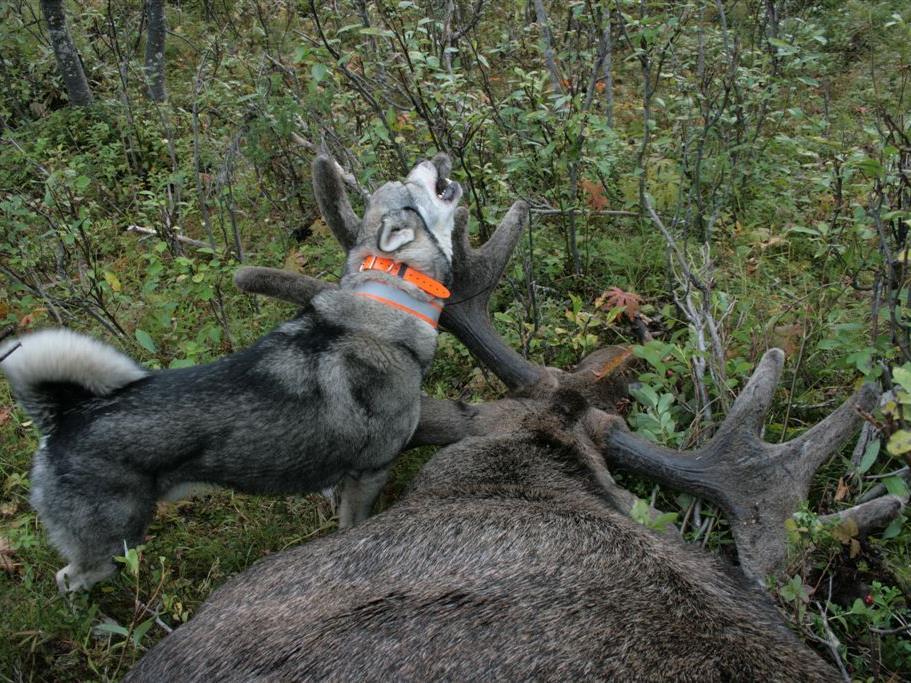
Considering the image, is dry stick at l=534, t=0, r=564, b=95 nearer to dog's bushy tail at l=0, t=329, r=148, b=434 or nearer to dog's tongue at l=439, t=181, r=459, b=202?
dog's tongue at l=439, t=181, r=459, b=202

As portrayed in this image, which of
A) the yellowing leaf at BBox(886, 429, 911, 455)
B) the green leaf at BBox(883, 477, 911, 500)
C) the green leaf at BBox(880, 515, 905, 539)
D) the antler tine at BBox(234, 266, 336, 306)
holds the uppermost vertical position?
the antler tine at BBox(234, 266, 336, 306)

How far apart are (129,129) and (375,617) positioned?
6.77 meters

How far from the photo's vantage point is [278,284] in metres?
5.08

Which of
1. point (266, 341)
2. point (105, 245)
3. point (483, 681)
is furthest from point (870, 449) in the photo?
point (105, 245)

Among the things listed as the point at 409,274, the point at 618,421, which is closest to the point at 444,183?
the point at 409,274

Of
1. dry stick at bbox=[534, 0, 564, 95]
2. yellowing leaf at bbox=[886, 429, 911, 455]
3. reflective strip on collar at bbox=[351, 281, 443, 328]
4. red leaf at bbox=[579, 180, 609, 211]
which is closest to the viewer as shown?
yellowing leaf at bbox=[886, 429, 911, 455]

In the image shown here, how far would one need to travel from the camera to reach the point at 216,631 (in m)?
3.22

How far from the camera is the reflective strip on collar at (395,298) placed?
4.71 meters

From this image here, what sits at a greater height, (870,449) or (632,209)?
(632,209)

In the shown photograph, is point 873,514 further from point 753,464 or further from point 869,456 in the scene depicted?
point 753,464

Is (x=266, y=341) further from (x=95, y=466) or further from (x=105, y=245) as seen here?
(x=105, y=245)

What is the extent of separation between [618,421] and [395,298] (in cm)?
139

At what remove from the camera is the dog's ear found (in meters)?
4.75

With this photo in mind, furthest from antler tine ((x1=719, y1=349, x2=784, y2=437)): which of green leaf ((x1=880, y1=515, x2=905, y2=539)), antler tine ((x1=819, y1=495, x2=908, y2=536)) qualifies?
green leaf ((x1=880, y1=515, x2=905, y2=539))
